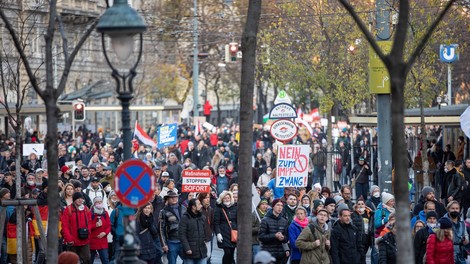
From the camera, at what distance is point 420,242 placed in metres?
17.9

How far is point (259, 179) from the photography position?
31188 mm

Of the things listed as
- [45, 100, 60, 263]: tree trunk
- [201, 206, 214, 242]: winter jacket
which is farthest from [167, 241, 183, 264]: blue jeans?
[45, 100, 60, 263]: tree trunk

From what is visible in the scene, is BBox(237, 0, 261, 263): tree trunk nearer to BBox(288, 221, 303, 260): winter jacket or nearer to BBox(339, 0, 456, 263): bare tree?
BBox(288, 221, 303, 260): winter jacket

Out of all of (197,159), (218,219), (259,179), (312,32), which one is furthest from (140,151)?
(218,219)

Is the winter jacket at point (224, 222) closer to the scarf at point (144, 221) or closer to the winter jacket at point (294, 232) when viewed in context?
the scarf at point (144, 221)

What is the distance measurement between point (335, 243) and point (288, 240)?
105 cm

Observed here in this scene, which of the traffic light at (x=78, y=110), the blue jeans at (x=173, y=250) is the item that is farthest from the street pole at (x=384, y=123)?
the traffic light at (x=78, y=110)

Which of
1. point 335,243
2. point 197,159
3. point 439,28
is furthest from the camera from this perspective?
point 197,159

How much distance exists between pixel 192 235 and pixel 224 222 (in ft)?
3.84

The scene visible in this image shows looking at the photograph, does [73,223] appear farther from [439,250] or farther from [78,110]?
[78,110]

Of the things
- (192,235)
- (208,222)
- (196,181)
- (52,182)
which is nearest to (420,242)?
(192,235)

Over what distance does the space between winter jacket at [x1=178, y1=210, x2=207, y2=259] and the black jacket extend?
3.57m

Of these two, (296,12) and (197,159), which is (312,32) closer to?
(296,12)

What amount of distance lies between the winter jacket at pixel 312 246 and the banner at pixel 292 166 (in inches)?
214
